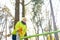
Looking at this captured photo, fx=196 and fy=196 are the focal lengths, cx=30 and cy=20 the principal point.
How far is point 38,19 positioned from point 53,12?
27.6 inches

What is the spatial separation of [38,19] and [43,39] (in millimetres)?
892

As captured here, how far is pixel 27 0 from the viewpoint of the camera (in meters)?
8.33

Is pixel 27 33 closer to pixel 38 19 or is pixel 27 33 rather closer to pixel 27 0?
pixel 38 19

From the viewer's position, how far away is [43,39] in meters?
8.03

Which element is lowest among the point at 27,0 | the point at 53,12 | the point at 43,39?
the point at 43,39

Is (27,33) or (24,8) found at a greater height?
(24,8)

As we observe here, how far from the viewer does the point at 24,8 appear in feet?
27.3

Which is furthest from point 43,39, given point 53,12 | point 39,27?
point 53,12

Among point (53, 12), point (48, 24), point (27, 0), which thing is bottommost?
point (48, 24)

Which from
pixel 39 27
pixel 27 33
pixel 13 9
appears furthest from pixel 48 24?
pixel 13 9

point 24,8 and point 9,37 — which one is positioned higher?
point 24,8

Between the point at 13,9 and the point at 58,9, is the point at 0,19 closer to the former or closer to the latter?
the point at 13,9

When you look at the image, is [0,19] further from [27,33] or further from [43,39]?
[43,39]

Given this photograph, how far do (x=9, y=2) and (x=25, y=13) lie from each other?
2.68 ft
